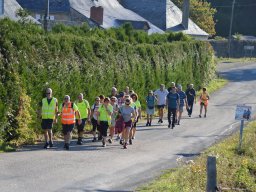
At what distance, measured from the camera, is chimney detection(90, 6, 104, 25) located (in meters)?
58.0

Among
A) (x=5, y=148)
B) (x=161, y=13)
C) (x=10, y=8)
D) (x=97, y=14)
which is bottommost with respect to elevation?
(x=5, y=148)

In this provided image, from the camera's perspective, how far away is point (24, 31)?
22.3 m

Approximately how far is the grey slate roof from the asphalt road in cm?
4403

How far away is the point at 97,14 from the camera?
58.3 metres

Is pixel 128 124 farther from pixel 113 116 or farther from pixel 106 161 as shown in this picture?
pixel 106 161

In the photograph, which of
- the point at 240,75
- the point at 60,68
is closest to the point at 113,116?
the point at 60,68

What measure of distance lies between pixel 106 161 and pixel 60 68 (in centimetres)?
626

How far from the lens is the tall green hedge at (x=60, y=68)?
20.8m

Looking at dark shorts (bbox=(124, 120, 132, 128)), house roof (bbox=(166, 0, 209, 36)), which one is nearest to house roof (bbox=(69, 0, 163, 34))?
house roof (bbox=(166, 0, 209, 36))

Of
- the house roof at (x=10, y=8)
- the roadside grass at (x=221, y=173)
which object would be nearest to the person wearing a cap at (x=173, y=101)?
the roadside grass at (x=221, y=173)

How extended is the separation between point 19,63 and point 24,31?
1.48 meters

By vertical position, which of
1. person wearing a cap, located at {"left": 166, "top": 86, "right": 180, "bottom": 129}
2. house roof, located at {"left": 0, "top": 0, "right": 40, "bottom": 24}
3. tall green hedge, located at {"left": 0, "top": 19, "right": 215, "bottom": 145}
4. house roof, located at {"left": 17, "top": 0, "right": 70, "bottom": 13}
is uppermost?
house roof, located at {"left": 17, "top": 0, "right": 70, "bottom": 13}

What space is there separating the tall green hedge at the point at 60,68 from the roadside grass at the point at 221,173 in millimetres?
5492

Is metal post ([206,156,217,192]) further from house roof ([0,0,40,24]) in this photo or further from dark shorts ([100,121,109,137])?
house roof ([0,0,40,24])
